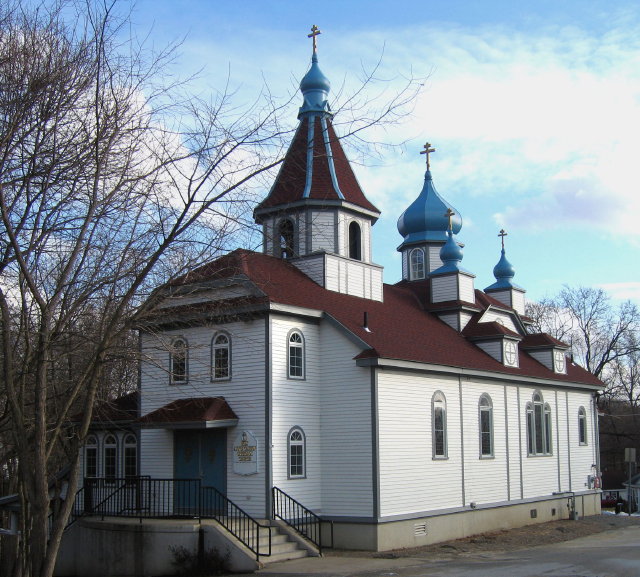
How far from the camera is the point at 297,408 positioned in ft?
71.8

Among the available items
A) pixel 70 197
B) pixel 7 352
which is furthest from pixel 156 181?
pixel 7 352

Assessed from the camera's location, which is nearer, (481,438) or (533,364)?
(481,438)

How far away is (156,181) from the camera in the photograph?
1127cm

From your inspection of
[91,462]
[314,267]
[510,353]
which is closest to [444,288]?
[510,353]

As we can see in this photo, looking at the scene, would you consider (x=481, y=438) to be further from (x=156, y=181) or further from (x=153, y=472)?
(x=156, y=181)

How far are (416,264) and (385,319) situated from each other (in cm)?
1138

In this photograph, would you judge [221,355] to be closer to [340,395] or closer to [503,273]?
[340,395]

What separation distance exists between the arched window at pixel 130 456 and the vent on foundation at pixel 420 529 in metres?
7.96

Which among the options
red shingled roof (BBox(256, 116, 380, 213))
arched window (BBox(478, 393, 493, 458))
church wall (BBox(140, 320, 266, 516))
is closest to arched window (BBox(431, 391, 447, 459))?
arched window (BBox(478, 393, 493, 458))

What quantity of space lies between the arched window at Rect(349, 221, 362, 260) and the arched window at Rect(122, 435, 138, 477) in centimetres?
881

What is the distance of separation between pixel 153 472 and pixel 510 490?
1178 centimetres

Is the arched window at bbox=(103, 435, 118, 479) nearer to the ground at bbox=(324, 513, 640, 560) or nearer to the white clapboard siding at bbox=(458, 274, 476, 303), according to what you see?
the ground at bbox=(324, 513, 640, 560)

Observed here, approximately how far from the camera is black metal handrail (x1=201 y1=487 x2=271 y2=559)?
18.7 meters

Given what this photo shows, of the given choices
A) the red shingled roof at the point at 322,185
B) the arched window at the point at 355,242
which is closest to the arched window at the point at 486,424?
the arched window at the point at 355,242
